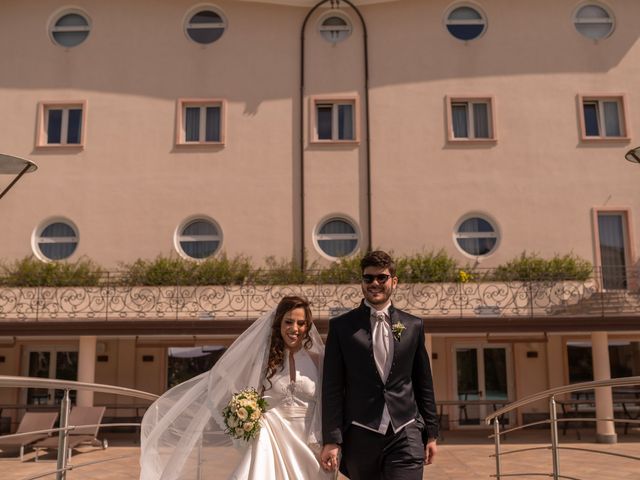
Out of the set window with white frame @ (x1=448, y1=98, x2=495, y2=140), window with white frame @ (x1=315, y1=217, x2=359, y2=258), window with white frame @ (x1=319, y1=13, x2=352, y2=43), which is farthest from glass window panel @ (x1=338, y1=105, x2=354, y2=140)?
window with white frame @ (x1=448, y1=98, x2=495, y2=140)

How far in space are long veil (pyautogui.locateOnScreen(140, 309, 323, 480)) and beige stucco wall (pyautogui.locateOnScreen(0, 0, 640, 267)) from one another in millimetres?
13734

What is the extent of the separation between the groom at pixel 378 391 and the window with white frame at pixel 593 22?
18.4 metres

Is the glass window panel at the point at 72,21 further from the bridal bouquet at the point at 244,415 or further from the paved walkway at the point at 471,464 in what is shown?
the bridal bouquet at the point at 244,415

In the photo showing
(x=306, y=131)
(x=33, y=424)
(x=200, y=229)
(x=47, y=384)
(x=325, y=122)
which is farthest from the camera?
(x=325, y=122)

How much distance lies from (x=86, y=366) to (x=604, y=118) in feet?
49.8

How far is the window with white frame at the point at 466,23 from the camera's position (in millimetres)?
20438

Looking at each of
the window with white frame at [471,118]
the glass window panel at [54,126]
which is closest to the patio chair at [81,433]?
the glass window panel at [54,126]

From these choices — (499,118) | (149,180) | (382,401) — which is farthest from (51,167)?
(382,401)

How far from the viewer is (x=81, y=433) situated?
582 inches

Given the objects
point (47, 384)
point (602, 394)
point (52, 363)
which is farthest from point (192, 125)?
point (47, 384)

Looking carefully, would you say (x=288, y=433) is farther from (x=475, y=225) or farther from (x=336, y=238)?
(x=475, y=225)

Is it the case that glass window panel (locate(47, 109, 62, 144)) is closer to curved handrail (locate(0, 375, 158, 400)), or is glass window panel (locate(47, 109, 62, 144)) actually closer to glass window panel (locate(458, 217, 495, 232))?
glass window panel (locate(458, 217, 495, 232))

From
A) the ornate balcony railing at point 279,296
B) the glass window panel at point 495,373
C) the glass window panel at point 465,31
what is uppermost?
the glass window panel at point 465,31

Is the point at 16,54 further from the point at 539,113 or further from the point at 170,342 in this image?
the point at 539,113
